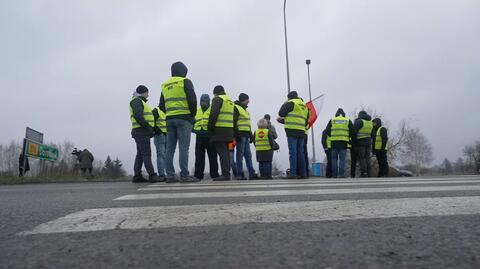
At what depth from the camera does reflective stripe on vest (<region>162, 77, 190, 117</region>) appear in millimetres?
6777

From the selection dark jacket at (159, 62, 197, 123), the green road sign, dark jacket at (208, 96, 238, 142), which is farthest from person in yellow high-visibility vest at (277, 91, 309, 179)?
the green road sign

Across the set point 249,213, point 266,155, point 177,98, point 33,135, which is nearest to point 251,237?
point 249,213

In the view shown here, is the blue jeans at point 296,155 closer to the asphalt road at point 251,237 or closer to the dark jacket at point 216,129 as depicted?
the dark jacket at point 216,129

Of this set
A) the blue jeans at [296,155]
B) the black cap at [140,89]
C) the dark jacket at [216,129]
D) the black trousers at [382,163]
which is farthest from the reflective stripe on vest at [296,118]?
the black trousers at [382,163]

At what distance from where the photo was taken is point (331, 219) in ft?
7.14

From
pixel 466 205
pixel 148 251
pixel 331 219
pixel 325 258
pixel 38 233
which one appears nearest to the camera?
pixel 325 258

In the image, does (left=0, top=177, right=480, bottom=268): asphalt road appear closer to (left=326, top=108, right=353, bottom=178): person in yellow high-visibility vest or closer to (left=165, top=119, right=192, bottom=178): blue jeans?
(left=165, top=119, right=192, bottom=178): blue jeans

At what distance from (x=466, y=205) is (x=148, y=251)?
2.27m

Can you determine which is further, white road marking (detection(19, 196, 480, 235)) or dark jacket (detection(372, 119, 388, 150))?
dark jacket (detection(372, 119, 388, 150))

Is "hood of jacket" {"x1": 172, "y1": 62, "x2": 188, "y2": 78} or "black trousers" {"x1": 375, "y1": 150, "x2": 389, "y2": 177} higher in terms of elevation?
"hood of jacket" {"x1": 172, "y1": 62, "x2": 188, "y2": 78}

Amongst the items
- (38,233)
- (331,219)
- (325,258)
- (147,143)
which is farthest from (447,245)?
(147,143)

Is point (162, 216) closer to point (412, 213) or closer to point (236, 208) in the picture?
point (236, 208)

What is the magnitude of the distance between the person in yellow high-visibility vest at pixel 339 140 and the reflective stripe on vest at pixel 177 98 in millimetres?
5465

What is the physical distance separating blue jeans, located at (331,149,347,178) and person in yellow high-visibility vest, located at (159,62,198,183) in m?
5.37
